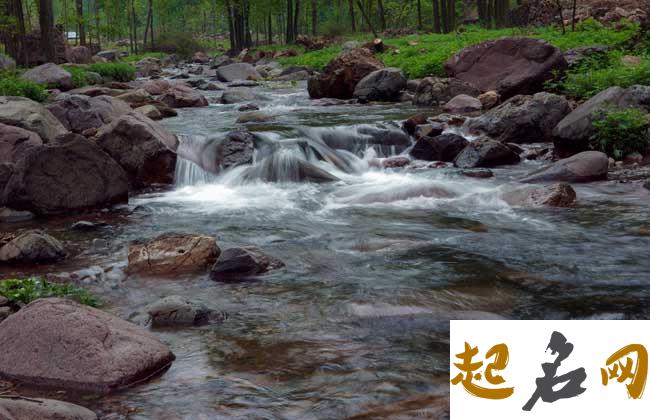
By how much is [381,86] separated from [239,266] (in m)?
14.7

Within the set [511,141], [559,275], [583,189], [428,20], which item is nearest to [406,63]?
[511,141]

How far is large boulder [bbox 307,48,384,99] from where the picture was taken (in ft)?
72.0

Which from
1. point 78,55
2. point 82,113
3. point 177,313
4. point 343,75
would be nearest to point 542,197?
point 177,313

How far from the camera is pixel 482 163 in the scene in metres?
12.9

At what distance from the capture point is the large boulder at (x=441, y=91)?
1950 centimetres

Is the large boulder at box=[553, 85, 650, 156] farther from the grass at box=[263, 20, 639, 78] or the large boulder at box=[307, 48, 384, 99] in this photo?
the large boulder at box=[307, 48, 384, 99]

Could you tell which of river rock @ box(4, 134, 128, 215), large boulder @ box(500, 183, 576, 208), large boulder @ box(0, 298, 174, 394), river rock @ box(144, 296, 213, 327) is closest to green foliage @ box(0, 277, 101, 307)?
river rock @ box(144, 296, 213, 327)

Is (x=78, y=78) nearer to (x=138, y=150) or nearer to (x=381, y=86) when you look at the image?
(x=381, y=86)

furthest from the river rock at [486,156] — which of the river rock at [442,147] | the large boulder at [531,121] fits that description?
the large boulder at [531,121]

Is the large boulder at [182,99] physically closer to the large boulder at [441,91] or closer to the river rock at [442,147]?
the large boulder at [441,91]

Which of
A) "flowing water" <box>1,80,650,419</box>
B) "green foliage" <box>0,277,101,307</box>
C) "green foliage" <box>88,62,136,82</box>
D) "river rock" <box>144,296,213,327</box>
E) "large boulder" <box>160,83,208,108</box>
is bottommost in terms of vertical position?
"flowing water" <box>1,80,650,419</box>

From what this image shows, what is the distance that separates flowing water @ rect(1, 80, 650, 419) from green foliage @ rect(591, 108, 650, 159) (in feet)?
4.66

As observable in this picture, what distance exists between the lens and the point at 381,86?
823 inches

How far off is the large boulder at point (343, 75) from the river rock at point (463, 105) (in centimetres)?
447
